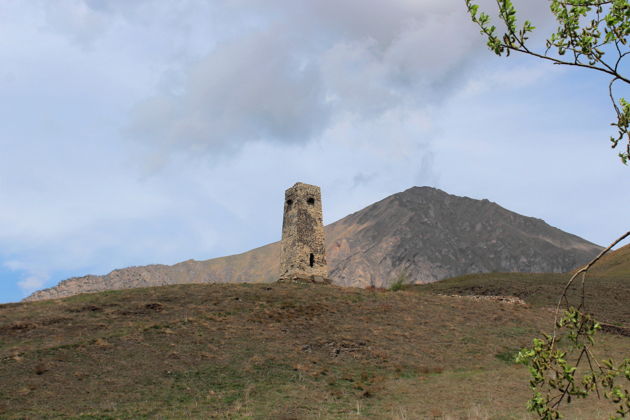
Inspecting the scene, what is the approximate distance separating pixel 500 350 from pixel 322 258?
1490 cm

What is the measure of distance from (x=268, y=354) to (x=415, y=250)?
124 meters

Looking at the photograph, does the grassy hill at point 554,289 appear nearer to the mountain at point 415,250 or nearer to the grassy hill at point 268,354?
the grassy hill at point 268,354

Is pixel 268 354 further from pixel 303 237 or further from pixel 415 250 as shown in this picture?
pixel 415 250

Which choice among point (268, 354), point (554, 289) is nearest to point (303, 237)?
point (268, 354)

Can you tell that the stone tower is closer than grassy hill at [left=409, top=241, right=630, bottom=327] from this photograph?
Yes

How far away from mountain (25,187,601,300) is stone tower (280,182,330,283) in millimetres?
87247

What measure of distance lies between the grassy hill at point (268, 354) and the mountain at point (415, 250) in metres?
91.5

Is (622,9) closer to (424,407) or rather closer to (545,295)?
(424,407)

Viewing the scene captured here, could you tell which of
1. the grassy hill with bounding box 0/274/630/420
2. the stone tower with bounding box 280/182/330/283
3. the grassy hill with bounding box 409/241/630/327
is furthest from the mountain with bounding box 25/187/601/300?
the grassy hill with bounding box 0/274/630/420

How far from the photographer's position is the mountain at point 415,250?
449 feet

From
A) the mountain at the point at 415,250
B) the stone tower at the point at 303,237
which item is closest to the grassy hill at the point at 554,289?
the stone tower at the point at 303,237

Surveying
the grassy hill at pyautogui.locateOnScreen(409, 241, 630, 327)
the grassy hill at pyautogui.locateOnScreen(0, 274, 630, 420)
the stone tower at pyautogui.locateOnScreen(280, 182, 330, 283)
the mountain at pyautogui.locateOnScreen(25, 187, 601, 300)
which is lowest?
the grassy hill at pyautogui.locateOnScreen(0, 274, 630, 420)

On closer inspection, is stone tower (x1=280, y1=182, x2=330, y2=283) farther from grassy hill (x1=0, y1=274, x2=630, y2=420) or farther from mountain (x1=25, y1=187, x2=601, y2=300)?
mountain (x1=25, y1=187, x2=601, y2=300)

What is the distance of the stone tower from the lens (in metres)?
38.4
